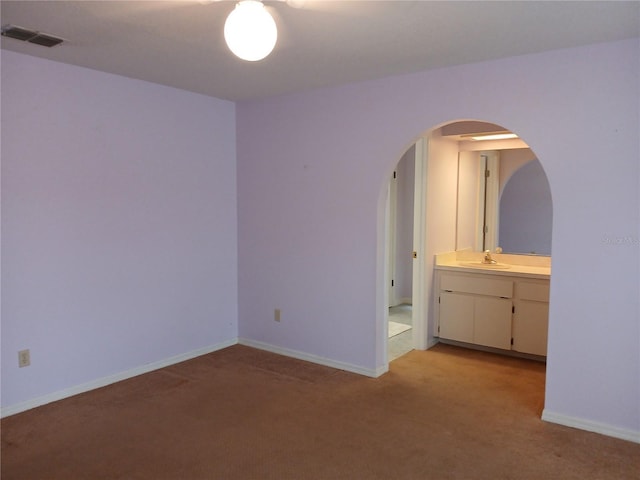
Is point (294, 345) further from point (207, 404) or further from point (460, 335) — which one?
point (460, 335)

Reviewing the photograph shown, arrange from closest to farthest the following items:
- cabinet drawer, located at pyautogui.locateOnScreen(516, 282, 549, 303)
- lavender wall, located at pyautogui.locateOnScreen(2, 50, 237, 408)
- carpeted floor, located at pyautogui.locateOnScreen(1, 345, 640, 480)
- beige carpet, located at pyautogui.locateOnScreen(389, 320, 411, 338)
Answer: carpeted floor, located at pyautogui.locateOnScreen(1, 345, 640, 480), lavender wall, located at pyautogui.locateOnScreen(2, 50, 237, 408), cabinet drawer, located at pyautogui.locateOnScreen(516, 282, 549, 303), beige carpet, located at pyautogui.locateOnScreen(389, 320, 411, 338)

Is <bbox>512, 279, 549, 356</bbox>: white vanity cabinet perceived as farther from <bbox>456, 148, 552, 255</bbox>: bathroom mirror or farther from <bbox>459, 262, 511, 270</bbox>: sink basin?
<bbox>456, 148, 552, 255</bbox>: bathroom mirror

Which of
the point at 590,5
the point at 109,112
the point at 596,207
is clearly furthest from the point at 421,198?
the point at 109,112

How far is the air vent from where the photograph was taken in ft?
8.71

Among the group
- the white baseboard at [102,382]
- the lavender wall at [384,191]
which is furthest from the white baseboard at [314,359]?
the white baseboard at [102,382]

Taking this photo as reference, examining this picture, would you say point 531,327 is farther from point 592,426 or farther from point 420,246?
point 592,426

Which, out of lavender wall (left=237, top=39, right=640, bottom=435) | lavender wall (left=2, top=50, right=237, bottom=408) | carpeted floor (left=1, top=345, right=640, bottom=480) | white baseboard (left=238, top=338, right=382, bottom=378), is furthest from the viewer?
white baseboard (left=238, top=338, right=382, bottom=378)

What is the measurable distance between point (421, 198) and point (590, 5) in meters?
2.28

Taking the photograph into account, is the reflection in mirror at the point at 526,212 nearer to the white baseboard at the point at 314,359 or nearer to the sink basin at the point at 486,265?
the sink basin at the point at 486,265

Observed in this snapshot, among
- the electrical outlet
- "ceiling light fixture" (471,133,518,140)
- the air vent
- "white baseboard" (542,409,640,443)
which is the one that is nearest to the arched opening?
"ceiling light fixture" (471,133,518,140)

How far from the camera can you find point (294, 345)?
14.4 ft

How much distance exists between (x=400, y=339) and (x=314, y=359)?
1093mm

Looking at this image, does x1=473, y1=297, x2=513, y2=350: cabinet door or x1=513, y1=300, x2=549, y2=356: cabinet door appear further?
x1=473, y1=297, x2=513, y2=350: cabinet door

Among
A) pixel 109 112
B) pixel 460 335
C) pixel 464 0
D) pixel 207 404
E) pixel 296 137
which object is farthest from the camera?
pixel 460 335
